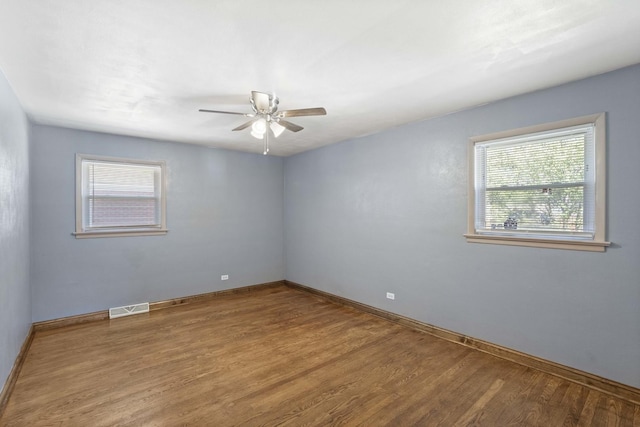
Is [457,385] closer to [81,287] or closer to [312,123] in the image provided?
[312,123]

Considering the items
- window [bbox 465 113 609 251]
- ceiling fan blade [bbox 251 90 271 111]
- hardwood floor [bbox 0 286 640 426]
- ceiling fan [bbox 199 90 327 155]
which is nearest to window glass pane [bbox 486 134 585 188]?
window [bbox 465 113 609 251]

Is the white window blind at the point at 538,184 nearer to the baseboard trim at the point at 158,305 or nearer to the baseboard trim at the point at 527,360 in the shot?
the baseboard trim at the point at 527,360

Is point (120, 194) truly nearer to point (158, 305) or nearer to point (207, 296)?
point (158, 305)

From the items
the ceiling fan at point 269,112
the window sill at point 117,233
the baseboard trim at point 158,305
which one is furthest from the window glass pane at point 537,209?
the window sill at point 117,233

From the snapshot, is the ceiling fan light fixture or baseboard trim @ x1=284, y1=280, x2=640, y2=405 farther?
the ceiling fan light fixture

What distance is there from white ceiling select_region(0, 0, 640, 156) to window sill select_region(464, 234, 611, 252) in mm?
1397

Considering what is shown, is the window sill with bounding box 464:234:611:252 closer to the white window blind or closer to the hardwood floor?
the white window blind

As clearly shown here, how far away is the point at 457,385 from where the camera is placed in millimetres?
2508

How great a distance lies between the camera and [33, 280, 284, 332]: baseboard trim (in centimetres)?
373

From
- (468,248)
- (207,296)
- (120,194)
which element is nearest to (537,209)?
(468,248)

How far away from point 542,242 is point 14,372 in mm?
4873

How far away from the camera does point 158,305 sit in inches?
178

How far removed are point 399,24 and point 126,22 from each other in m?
1.61

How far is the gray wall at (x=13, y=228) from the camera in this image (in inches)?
90.6
